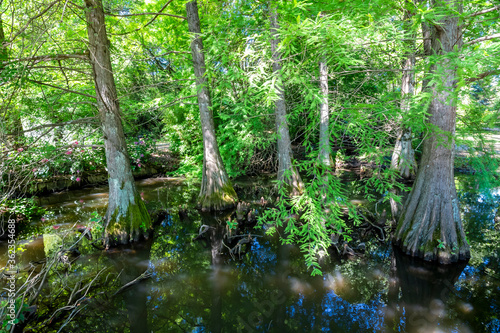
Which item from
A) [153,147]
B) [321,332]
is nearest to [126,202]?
[321,332]

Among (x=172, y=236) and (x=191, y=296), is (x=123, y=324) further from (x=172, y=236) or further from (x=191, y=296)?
(x=172, y=236)

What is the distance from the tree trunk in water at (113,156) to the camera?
5.95 metres

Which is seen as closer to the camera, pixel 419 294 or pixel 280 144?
pixel 419 294

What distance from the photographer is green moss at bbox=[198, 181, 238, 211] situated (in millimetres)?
9016

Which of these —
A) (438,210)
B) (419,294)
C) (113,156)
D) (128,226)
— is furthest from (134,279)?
(438,210)

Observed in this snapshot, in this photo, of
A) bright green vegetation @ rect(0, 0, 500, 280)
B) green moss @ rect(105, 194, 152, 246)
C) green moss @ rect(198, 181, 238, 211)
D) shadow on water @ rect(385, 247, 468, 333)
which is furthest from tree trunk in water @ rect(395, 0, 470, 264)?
green moss @ rect(105, 194, 152, 246)

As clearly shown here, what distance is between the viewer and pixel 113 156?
6.36m

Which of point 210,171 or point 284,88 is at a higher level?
point 284,88

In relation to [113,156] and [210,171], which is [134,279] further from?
[210,171]

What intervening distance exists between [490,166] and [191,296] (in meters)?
6.41

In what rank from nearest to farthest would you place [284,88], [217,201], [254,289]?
[254,289]
[284,88]
[217,201]

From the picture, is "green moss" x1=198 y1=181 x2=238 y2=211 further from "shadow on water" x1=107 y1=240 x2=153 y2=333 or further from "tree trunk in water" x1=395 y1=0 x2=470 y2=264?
"tree trunk in water" x1=395 y1=0 x2=470 y2=264

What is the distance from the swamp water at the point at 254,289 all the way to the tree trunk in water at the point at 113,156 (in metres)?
0.49

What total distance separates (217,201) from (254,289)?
418cm
